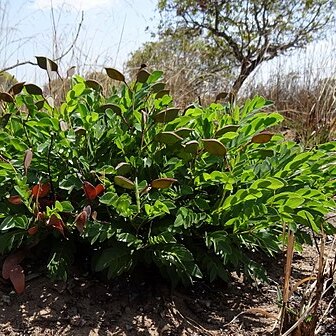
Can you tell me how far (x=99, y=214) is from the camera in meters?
1.79

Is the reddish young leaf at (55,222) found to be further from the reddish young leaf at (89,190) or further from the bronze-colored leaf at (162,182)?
the bronze-colored leaf at (162,182)

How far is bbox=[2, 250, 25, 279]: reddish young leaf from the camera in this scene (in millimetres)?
1660

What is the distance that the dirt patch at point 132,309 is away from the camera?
163 cm

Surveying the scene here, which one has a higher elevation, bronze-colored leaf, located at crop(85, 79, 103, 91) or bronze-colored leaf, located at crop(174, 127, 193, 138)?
Answer: bronze-colored leaf, located at crop(85, 79, 103, 91)

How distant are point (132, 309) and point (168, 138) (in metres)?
0.65

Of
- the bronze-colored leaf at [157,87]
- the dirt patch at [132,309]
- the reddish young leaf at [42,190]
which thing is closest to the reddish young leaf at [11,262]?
the dirt patch at [132,309]

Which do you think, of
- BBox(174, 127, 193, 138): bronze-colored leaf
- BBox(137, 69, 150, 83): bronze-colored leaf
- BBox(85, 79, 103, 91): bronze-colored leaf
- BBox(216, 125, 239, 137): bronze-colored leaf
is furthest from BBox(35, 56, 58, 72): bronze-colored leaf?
BBox(216, 125, 239, 137): bronze-colored leaf

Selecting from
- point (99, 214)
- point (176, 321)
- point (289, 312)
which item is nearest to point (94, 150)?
point (99, 214)

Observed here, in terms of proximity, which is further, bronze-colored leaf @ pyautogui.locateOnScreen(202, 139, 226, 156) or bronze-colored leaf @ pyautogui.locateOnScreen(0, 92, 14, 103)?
bronze-colored leaf @ pyautogui.locateOnScreen(0, 92, 14, 103)

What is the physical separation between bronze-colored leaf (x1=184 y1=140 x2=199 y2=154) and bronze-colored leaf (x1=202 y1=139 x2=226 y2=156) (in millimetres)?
55

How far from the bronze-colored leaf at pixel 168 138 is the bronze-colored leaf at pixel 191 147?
35 millimetres

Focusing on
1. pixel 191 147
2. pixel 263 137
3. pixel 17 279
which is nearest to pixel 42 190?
pixel 17 279

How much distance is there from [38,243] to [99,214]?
0.96ft

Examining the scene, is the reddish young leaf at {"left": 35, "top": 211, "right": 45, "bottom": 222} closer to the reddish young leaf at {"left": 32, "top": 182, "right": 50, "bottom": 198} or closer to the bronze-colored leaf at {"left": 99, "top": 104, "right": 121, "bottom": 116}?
the reddish young leaf at {"left": 32, "top": 182, "right": 50, "bottom": 198}
